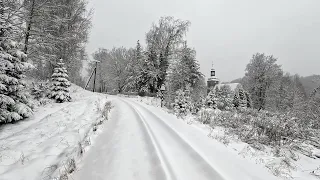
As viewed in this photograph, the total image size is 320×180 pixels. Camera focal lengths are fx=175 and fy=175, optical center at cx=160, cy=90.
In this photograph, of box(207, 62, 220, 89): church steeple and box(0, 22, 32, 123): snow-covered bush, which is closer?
box(0, 22, 32, 123): snow-covered bush

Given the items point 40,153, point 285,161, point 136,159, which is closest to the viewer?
point 136,159

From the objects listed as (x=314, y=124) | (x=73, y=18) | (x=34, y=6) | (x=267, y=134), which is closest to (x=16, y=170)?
(x=267, y=134)

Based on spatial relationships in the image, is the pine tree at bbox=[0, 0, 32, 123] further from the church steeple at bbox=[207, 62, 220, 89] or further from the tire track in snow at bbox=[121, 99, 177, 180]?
the church steeple at bbox=[207, 62, 220, 89]

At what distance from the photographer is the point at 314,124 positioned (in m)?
7.87

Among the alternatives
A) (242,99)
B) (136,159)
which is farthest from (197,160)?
(242,99)

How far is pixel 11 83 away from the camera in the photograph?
8156 mm

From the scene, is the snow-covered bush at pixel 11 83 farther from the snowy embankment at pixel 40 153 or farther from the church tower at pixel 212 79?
the church tower at pixel 212 79

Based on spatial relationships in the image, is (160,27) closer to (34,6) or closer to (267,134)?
(34,6)

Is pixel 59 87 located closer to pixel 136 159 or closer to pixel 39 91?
pixel 39 91

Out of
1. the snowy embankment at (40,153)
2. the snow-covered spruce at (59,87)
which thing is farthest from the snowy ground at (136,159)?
the snow-covered spruce at (59,87)

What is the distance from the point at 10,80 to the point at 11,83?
30cm

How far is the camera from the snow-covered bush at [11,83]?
7.59 metres

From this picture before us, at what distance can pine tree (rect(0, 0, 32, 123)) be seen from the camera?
7572 millimetres

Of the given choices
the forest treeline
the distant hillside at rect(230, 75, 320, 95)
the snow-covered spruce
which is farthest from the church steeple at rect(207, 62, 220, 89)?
the snow-covered spruce
